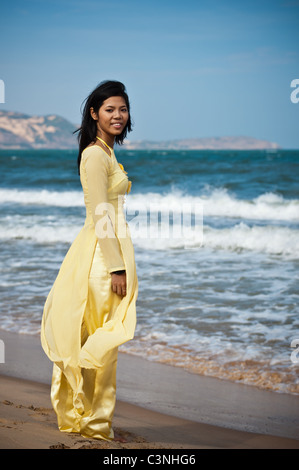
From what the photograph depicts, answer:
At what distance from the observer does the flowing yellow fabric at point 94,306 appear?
8.39 ft

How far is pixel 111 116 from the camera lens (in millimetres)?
2633

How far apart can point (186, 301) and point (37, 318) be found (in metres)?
1.76

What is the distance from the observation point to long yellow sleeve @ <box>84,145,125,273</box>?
8.25ft

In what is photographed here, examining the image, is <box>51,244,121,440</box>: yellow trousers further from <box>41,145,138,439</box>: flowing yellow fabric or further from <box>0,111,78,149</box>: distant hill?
→ <box>0,111,78,149</box>: distant hill

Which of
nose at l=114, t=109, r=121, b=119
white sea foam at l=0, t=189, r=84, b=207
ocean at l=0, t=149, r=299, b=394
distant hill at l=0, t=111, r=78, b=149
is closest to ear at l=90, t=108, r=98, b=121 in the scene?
nose at l=114, t=109, r=121, b=119

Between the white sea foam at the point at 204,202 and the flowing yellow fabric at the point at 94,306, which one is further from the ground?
the flowing yellow fabric at the point at 94,306

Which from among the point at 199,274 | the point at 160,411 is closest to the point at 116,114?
the point at 160,411

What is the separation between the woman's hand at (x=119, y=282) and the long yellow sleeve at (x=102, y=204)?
1.2 inches

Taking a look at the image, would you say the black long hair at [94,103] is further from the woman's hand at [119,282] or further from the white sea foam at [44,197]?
the white sea foam at [44,197]

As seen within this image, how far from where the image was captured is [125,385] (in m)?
4.11

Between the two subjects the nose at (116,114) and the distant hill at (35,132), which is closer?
the nose at (116,114)

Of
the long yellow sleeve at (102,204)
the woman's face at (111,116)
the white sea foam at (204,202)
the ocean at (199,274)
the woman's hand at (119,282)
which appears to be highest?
the woman's face at (111,116)

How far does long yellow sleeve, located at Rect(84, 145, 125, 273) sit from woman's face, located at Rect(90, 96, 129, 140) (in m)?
0.14

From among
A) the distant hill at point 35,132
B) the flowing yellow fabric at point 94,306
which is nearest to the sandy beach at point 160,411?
the flowing yellow fabric at point 94,306
